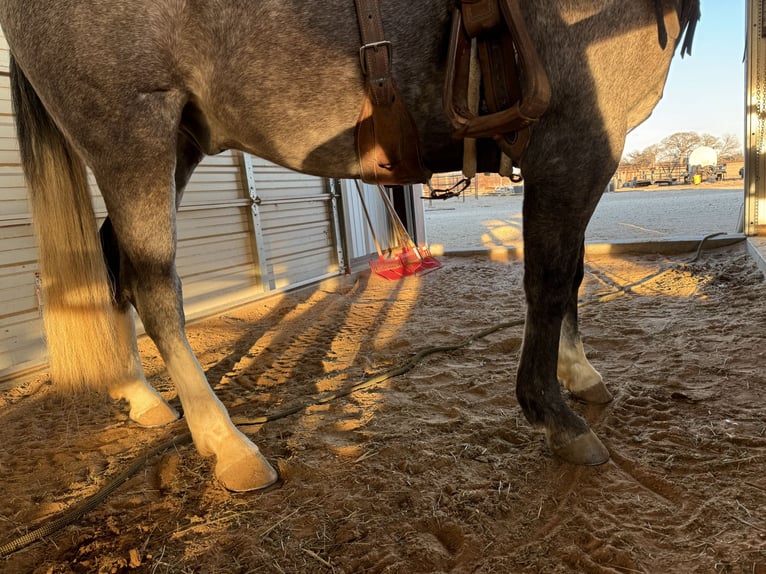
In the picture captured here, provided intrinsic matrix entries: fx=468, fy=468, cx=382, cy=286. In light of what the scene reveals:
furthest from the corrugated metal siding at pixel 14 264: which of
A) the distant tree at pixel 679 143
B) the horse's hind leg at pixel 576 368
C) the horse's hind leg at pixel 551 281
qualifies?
the distant tree at pixel 679 143

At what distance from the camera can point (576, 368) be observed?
2.03 m

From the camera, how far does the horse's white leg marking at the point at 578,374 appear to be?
2.01 metres

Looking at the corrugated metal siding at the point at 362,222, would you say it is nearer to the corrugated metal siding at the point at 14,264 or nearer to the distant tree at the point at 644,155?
the corrugated metal siding at the point at 14,264

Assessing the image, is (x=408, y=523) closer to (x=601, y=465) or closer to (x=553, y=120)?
(x=601, y=465)

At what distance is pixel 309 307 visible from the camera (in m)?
4.85

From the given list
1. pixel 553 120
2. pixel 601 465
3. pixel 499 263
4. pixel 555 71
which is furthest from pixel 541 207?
pixel 499 263

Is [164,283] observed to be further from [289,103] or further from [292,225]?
[292,225]

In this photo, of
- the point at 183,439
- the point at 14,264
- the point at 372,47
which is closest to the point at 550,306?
the point at 372,47

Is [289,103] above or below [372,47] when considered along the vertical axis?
below

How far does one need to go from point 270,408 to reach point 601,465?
1501 mm

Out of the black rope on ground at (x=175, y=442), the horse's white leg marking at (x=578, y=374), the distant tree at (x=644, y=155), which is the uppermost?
the distant tree at (x=644, y=155)

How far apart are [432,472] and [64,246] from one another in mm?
1730

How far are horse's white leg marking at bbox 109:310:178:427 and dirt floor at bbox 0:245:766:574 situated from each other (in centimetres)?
9

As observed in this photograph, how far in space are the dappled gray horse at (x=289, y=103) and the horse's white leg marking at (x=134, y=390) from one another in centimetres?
47
